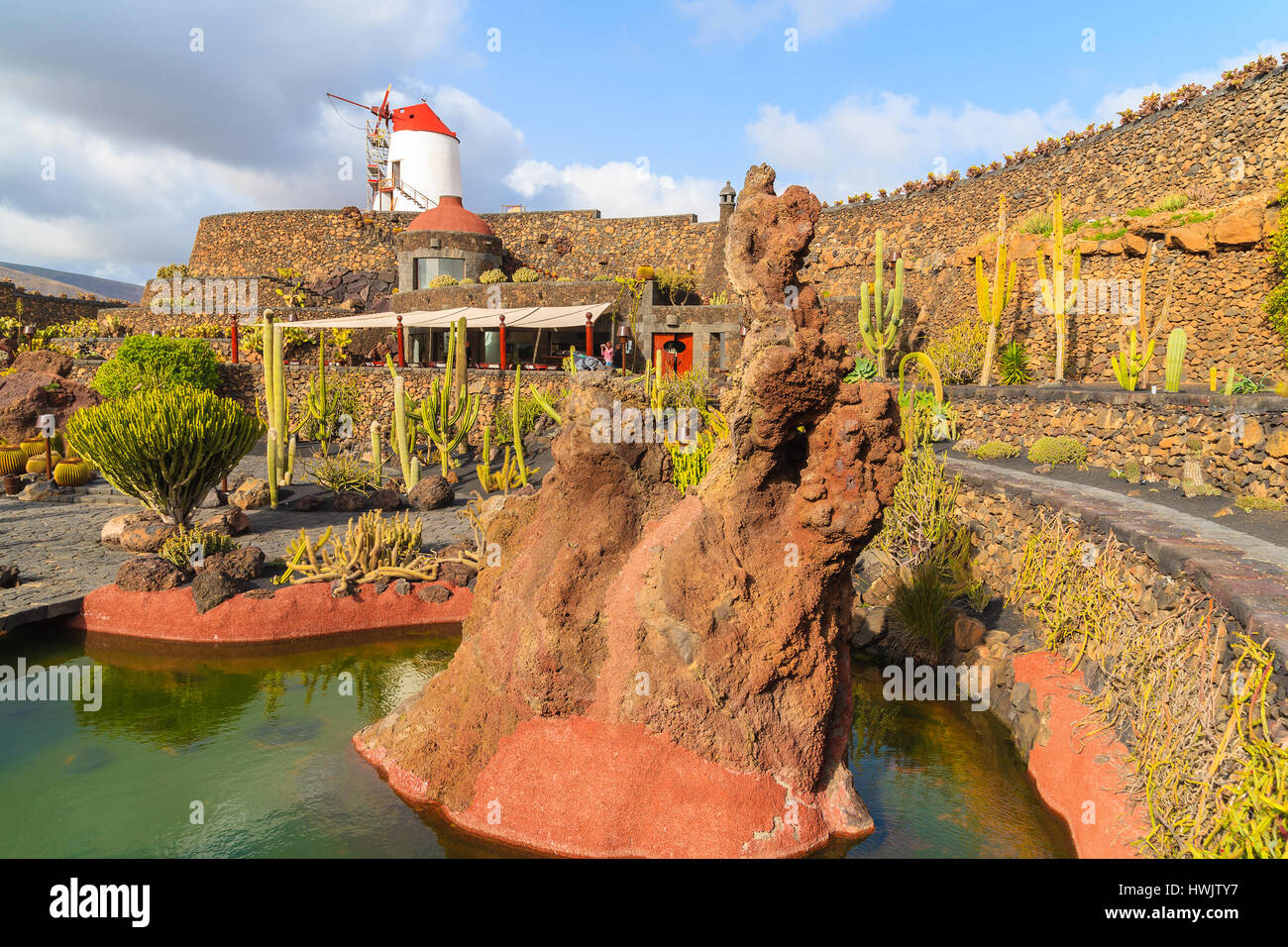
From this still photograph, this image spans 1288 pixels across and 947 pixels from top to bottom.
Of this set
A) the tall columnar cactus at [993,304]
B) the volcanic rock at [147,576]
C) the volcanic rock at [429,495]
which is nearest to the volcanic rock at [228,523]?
the volcanic rock at [147,576]

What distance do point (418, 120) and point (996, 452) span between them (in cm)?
3233

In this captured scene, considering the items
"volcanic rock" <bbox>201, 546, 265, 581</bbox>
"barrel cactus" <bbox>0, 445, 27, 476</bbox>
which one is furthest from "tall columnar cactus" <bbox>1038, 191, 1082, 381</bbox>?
"barrel cactus" <bbox>0, 445, 27, 476</bbox>

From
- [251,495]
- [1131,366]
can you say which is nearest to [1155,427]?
[1131,366]

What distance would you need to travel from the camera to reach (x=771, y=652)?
13.6 feet

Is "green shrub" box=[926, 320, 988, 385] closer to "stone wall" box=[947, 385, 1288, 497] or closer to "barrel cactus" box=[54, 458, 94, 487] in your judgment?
"stone wall" box=[947, 385, 1288, 497]

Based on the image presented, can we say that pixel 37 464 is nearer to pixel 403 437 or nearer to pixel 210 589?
pixel 403 437

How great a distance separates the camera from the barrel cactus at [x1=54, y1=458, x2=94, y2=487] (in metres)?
13.5

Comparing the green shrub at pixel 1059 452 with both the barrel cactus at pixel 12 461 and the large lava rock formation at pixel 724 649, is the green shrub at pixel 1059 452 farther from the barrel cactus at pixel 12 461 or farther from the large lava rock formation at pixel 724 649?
the barrel cactus at pixel 12 461

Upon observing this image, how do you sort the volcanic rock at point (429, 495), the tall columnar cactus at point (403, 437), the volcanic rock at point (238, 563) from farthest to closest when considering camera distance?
the tall columnar cactus at point (403, 437)
the volcanic rock at point (429, 495)
the volcanic rock at point (238, 563)

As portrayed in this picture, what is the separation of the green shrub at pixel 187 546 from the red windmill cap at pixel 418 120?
31238 millimetres

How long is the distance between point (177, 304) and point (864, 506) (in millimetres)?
33026

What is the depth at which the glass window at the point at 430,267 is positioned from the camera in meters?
27.5

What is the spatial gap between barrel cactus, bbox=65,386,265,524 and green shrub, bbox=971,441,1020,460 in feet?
33.2
